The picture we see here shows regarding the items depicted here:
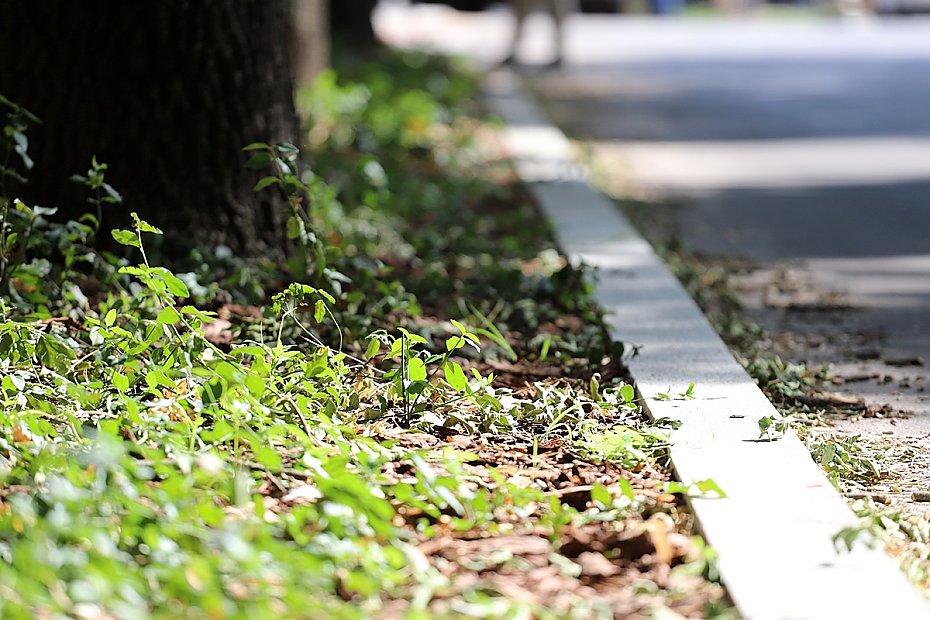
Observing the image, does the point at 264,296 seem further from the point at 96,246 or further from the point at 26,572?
the point at 26,572

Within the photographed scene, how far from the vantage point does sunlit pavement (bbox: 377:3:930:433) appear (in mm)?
6065

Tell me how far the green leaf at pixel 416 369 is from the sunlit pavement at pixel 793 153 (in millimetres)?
1492

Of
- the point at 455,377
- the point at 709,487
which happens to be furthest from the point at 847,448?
the point at 455,377

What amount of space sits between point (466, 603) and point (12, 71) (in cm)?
348

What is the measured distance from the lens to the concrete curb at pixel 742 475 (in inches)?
116

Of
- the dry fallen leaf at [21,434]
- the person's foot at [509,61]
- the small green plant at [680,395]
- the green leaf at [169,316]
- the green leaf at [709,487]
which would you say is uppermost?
the person's foot at [509,61]

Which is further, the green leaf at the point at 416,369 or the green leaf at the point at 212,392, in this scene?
the green leaf at the point at 416,369

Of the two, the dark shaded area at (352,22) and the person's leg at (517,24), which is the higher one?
the person's leg at (517,24)

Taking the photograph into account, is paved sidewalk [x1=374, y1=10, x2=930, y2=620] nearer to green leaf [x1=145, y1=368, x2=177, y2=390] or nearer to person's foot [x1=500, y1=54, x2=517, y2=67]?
green leaf [x1=145, y1=368, x2=177, y2=390]

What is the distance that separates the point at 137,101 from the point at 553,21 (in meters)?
13.7

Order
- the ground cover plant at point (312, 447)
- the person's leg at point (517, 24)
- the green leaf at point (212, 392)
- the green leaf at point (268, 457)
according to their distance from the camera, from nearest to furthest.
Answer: the ground cover plant at point (312, 447), the green leaf at point (268, 457), the green leaf at point (212, 392), the person's leg at point (517, 24)

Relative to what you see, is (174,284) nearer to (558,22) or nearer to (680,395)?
(680,395)

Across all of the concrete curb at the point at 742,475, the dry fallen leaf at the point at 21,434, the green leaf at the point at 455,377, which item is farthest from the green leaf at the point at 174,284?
the concrete curb at the point at 742,475

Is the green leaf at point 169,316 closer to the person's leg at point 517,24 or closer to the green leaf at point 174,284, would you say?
the green leaf at point 174,284
